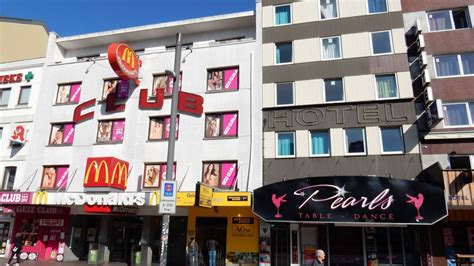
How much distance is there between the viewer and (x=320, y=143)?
20172mm

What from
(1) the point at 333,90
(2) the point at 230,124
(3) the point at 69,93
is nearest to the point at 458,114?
(1) the point at 333,90

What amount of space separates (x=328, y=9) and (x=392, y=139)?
841 centimetres

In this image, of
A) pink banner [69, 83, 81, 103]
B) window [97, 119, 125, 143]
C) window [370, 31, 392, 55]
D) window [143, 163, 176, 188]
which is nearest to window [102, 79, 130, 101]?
window [97, 119, 125, 143]

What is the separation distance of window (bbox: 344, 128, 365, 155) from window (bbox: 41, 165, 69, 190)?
53.9ft

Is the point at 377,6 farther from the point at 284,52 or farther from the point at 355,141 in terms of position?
the point at 355,141

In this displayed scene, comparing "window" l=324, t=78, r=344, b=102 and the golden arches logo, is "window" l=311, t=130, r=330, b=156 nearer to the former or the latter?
"window" l=324, t=78, r=344, b=102

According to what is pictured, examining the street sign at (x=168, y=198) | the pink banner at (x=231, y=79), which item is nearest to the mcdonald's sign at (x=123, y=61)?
the pink banner at (x=231, y=79)

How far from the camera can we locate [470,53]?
19.6 meters

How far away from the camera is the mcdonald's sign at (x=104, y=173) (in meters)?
21.0

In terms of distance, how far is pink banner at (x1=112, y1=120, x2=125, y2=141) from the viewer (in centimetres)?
2341

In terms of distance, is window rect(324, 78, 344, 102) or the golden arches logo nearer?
window rect(324, 78, 344, 102)

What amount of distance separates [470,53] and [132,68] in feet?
60.0

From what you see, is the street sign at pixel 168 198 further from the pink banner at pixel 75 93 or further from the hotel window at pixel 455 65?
the pink banner at pixel 75 93

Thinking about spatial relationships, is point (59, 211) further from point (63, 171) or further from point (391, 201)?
point (391, 201)
